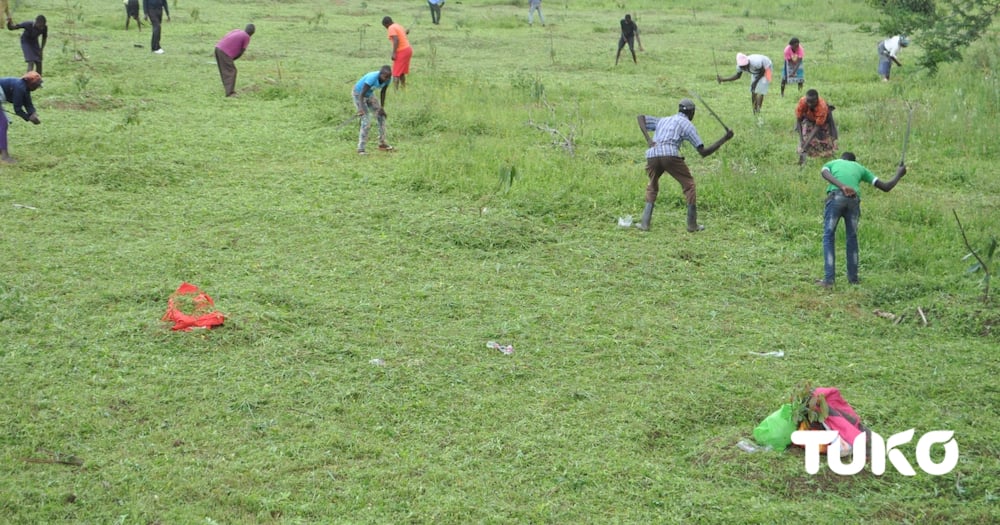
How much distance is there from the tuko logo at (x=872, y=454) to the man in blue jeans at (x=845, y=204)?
10.2ft

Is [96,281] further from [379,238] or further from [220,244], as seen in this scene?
[379,238]

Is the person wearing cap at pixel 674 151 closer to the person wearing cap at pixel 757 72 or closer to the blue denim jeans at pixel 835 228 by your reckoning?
the blue denim jeans at pixel 835 228

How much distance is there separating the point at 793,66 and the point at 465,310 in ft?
35.4

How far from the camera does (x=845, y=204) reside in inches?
351

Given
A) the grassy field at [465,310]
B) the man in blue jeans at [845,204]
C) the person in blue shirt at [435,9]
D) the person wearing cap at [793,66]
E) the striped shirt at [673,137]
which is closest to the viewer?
the grassy field at [465,310]

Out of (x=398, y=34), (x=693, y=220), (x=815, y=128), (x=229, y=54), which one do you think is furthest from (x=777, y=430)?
(x=229, y=54)

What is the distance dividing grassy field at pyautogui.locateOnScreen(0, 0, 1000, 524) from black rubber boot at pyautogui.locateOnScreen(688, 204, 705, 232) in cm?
18

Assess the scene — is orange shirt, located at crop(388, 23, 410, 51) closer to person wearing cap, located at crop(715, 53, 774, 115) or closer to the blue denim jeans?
person wearing cap, located at crop(715, 53, 774, 115)

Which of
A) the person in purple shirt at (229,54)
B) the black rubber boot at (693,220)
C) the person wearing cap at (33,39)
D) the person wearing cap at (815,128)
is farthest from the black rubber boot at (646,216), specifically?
the person wearing cap at (33,39)

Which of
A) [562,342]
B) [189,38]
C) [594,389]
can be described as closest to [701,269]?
[562,342]

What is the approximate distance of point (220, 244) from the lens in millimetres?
9797

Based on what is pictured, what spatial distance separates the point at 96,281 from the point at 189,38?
14498 millimetres

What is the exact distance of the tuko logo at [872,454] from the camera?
588 cm

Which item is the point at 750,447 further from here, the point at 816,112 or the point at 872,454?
the point at 816,112
